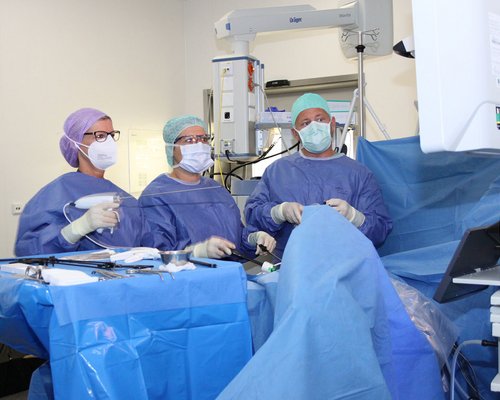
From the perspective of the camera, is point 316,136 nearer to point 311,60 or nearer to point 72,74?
point 311,60

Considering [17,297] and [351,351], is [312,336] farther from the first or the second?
[17,297]

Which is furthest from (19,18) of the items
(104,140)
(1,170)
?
(104,140)

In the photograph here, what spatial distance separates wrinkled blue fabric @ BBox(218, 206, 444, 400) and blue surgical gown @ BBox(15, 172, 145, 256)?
88cm

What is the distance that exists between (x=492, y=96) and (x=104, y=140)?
1566 mm

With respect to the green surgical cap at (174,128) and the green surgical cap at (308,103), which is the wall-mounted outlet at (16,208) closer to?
the green surgical cap at (174,128)

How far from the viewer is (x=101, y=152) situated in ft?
7.15

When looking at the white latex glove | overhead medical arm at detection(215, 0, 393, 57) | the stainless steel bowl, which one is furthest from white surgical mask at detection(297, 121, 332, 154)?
the stainless steel bowl

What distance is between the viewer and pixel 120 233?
2.04 m

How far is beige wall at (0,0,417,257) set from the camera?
3672mm

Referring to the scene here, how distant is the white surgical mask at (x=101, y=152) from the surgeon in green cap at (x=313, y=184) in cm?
59

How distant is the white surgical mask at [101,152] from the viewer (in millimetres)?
2174

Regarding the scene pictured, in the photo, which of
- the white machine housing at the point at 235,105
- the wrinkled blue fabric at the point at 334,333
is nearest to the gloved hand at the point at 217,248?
the wrinkled blue fabric at the point at 334,333

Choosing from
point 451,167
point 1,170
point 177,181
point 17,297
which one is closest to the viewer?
point 17,297

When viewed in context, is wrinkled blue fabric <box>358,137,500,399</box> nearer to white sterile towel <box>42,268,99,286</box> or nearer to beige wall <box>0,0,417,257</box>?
white sterile towel <box>42,268,99,286</box>
